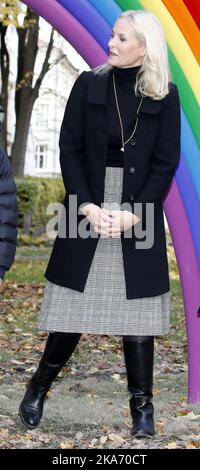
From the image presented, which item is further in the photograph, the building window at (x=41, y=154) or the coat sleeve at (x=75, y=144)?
the building window at (x=41, y=154)

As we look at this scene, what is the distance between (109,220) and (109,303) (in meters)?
0.43

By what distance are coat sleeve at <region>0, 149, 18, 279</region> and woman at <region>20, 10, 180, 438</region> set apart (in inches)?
12.2

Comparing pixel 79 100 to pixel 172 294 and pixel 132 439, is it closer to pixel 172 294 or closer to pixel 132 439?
pixel 132 439

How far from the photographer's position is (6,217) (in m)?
4.04

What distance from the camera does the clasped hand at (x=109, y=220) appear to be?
4109mm

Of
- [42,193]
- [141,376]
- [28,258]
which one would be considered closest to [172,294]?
[28,258]

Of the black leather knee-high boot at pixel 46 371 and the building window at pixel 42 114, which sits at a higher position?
the black leather knee-high boot at pixel 46 371

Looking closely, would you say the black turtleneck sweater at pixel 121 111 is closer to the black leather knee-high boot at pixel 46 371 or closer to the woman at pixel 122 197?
the woman at pixel 122 197

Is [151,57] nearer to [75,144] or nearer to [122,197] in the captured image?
[75,144]

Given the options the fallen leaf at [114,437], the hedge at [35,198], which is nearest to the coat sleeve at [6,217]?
the fallen leaf at [114,437]

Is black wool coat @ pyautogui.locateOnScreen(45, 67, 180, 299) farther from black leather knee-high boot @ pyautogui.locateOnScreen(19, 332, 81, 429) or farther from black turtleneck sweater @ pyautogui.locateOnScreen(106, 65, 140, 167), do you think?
black leather knee-high boot @ pyautogui.locateOnScreen(19, 332, 81, 429)

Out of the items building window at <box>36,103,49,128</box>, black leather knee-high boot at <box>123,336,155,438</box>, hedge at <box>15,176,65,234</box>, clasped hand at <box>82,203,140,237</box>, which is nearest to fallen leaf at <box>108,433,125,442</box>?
black leather knee-high boot at <box>123,336,155,438</box>

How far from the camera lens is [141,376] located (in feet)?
14.1

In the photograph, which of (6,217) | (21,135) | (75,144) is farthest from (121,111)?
(21,135)
